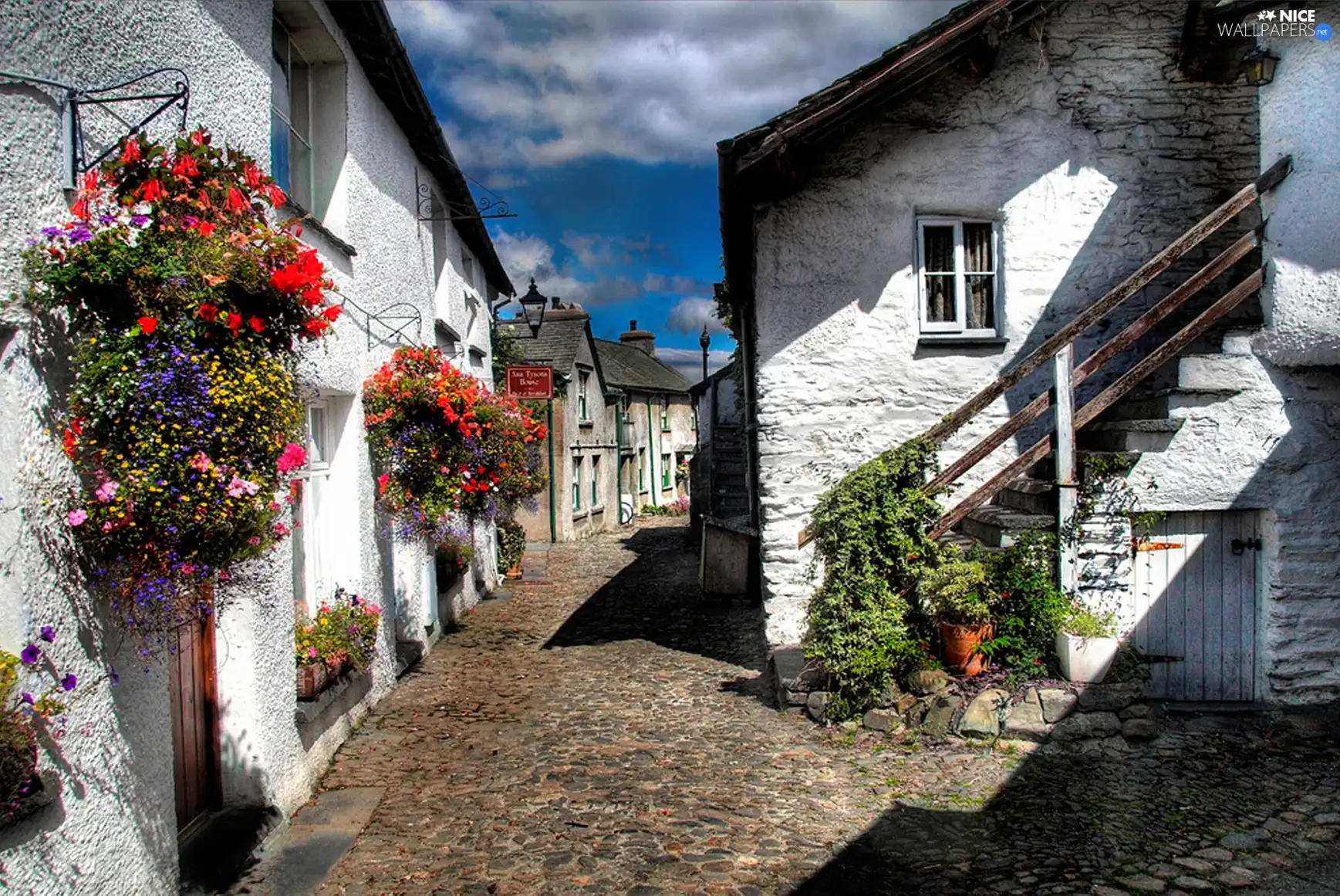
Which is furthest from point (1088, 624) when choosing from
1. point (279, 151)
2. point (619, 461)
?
point (619, 461)

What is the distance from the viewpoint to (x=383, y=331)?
820 cm

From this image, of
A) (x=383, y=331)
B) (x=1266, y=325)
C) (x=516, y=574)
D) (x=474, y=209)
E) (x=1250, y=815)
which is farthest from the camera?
(x=516, y=574)

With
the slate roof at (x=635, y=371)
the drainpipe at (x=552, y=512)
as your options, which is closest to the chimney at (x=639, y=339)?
the slate roof at (x=635, y=371)

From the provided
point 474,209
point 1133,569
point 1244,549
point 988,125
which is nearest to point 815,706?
point 1133,569

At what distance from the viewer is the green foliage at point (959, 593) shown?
6.96 metres

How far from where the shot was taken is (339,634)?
6.84m

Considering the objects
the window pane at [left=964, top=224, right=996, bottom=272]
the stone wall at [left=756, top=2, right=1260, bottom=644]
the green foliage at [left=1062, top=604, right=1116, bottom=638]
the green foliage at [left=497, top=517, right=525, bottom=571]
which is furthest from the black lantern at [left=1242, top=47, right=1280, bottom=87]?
the green foliage at [left=497, top=517, right=525, bottom=571]

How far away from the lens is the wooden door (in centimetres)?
477

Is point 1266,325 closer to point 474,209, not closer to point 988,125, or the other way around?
point 988,125

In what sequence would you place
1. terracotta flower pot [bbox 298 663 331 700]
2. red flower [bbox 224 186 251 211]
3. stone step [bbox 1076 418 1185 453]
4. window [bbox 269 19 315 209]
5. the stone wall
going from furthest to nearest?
the stone wall
stone step [bbox 1076 418 1185 453]
window [bbox 269 19 315 209]
terracotta flower pot [bbox 298 663 331 700]
red flower [bbox 224 186 251 211]

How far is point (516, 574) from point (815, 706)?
975 centimetres

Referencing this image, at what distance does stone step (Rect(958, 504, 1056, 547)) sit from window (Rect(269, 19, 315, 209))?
609cm

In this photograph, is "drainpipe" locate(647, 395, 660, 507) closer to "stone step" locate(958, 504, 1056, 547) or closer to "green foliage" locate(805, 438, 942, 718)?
"stone step" locate(958, 504, 1056, 547)

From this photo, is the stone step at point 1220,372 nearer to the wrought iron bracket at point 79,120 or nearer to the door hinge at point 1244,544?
the door hinge at point 1244,544
